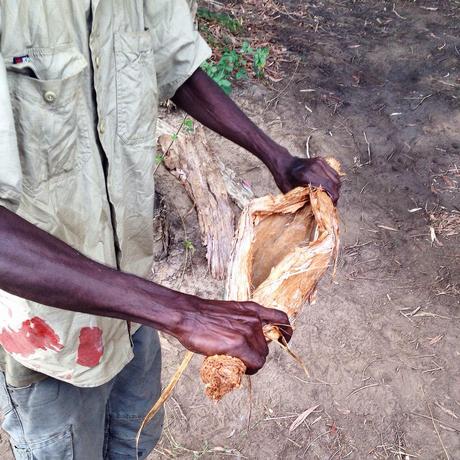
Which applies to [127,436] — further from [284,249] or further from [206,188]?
[206,188]

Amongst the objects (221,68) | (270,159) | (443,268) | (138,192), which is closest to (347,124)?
(221,68)

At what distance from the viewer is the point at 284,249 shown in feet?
6.75

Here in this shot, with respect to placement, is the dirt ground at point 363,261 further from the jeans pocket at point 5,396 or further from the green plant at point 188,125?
the jeans pocket at point 5,396

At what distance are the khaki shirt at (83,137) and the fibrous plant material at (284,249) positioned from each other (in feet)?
1.01

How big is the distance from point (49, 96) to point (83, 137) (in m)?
0.16

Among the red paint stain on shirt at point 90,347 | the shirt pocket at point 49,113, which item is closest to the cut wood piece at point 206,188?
the red paint stain on shirt at point 90,347

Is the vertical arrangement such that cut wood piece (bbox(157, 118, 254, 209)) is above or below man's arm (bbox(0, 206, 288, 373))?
below

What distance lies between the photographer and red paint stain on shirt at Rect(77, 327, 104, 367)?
1.63m

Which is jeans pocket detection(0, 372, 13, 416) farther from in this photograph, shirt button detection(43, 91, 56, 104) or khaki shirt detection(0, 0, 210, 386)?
shirt button detection(43, 91, 56, 104)

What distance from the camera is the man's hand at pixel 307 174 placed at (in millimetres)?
1955

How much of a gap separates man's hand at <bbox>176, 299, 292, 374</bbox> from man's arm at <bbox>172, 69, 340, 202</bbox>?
772 millimetres

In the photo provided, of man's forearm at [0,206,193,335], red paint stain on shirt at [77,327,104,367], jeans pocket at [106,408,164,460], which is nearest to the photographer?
man's forearm at [0,206,193,335]

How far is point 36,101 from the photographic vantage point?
4.34 feet

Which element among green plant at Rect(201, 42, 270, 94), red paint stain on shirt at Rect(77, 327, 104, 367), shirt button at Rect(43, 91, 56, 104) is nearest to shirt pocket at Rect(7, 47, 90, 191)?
shirt button at Rect(43, 91, 56, 104)
